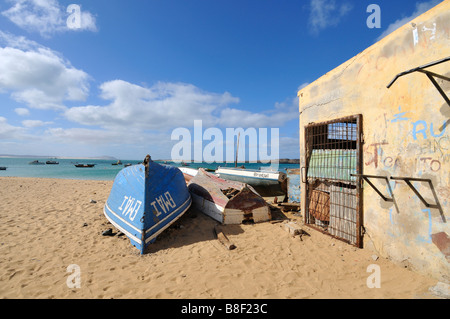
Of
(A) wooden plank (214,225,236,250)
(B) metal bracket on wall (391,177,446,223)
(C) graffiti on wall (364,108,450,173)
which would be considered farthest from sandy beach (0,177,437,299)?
(C) graffiti on wall (364,108,450,173)

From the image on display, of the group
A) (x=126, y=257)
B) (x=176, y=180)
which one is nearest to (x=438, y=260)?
(x=126, y=257)

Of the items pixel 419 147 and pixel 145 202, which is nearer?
pixel 419 147

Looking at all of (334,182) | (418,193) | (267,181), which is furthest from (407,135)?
(267,181)

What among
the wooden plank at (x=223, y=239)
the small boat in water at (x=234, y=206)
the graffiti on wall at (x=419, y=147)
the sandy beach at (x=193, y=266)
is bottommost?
the sandy beach at (x=193, y=266)

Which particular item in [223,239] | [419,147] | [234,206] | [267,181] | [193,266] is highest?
[419,147]

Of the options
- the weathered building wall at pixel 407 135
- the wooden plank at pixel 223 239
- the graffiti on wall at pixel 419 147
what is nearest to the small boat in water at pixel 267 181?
the wooden plank at pixel 223 239

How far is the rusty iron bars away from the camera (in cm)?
491

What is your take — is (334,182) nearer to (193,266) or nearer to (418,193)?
(418,193)

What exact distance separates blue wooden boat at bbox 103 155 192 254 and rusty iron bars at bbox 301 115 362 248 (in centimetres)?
438

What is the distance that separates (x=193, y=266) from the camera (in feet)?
14.1

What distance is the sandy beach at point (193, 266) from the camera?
3457 millimetres

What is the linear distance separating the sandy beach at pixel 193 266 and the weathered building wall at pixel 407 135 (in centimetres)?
54

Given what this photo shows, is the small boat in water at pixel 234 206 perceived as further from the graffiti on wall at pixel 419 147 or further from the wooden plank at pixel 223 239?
the graffiti on wall at pixel 419 147

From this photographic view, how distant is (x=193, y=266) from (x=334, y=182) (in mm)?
4498
